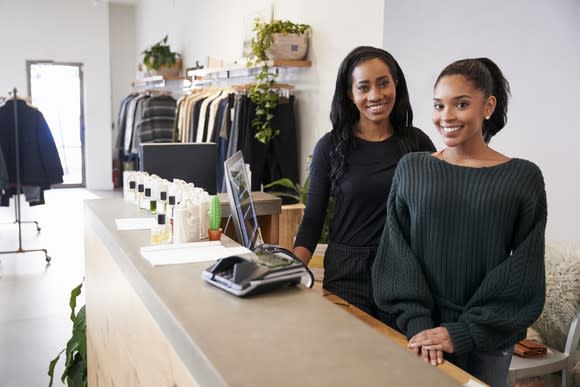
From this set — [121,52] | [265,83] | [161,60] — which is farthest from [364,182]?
[121,52]

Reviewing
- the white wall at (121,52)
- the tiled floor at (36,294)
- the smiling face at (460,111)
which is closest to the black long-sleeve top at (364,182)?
the smiling face at (460,111)

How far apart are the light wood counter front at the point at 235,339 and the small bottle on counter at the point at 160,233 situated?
51mm

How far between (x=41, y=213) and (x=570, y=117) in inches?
308

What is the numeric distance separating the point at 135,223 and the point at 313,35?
10.8 ft

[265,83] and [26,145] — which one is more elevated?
[265,83]

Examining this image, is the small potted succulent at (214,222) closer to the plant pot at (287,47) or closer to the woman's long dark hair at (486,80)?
the woman's long dark hair at (486,80)

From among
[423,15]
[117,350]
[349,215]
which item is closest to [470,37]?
[423,15]

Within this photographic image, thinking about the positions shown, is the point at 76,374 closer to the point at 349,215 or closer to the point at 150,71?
the point at 349,215

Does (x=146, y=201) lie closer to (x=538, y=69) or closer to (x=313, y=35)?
(x=538, y=69)

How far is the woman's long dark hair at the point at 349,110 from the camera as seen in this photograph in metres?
2.10

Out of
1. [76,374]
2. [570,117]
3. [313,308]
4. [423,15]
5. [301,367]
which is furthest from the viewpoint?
[423,15]

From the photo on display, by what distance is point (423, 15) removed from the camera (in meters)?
3.81

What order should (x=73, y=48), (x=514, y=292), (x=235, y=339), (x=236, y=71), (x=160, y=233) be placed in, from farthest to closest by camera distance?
1. (x=73, y=48)
2. (x=236, y=71)
3. (x=160, y=233)
4. (x=514, y=292)
5. (x=235, y=339)

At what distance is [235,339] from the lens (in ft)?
3.67
